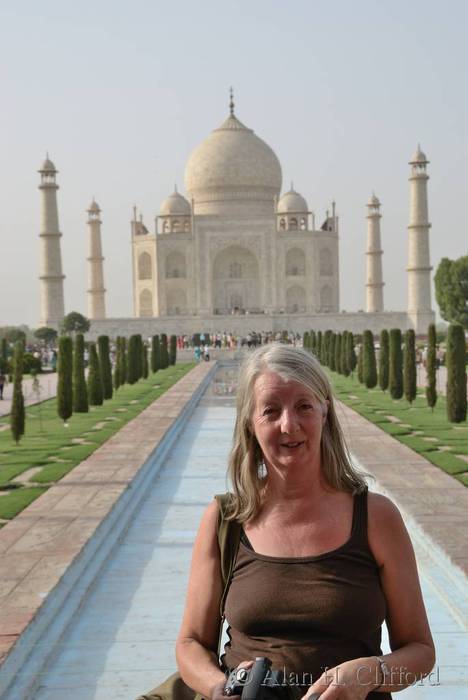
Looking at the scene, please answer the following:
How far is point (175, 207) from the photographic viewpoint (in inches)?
1506

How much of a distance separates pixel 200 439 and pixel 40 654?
6179mm

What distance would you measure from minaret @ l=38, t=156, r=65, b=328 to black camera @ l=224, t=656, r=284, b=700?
32340 millimetres

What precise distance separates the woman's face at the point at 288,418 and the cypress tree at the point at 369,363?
1310cm

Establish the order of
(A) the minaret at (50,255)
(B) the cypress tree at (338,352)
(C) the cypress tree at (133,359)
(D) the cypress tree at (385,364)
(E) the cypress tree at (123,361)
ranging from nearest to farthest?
(D) the cypress tree at (385,364)
(E) the cypress tree at (123,361)
(C) the cypress tree at (133,359)
(B) the cypress tree at (338,352)
(A) the minaret at (50,255)

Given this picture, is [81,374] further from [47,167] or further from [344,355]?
[47,167]

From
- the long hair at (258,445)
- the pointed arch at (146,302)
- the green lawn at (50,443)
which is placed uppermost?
the pointed arch at (146,302)

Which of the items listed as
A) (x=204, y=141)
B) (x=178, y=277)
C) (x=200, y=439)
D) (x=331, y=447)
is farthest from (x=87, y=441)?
(x=204, y=141)

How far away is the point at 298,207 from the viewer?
38.6m

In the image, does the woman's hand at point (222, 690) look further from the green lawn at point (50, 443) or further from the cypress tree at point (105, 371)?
the cypress tree at point (105, 371)

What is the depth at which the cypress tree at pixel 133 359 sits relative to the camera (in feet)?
52.7

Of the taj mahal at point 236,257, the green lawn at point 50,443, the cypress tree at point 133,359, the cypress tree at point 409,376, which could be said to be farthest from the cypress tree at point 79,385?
the taj mahal at point 236,257

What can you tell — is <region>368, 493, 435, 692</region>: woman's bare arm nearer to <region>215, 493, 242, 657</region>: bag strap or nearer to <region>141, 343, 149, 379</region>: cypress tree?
<region>215, 493, 242, 657</region>: bag strap

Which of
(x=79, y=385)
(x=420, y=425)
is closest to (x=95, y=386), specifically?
(x=79, y=385)

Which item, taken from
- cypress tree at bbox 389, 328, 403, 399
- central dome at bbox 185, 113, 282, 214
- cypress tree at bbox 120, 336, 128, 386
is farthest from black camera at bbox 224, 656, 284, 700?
central dome at bbox 185, 113, 282, 214
